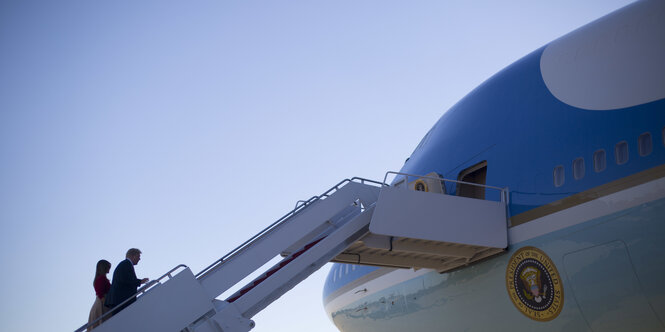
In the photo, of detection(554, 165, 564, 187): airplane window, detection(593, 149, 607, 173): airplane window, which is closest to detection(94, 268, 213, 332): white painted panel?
detection(554, 165, 564, 187): airplane window

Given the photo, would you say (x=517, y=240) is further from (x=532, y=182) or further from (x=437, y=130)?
(x=437, y=130)

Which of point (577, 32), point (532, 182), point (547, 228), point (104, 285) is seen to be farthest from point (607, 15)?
point (104, 285)

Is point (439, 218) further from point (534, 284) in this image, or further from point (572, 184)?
point (572, 184)

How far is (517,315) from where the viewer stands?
30.2 ft

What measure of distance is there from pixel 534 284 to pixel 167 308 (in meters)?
5.20

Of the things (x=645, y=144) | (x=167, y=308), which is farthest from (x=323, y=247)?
(x=645, y=144)

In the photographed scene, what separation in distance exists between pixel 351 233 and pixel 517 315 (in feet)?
9.17

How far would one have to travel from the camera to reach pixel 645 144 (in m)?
7.70

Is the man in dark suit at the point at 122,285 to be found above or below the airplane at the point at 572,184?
above

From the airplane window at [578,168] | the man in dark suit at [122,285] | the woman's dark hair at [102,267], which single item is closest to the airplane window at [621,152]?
the airplane window at [578,168]

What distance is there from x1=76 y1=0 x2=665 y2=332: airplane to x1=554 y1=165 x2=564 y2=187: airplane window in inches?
0.7

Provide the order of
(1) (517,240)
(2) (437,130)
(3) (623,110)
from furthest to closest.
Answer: (2) (437,130), (1) (517,240), (3) (623,110)

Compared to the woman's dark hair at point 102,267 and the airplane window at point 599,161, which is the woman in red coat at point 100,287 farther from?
the airplane window at point 599,161

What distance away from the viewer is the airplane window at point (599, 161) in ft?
26.9
